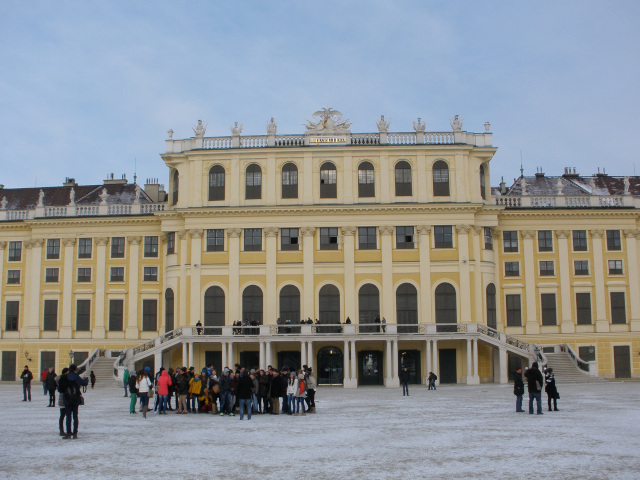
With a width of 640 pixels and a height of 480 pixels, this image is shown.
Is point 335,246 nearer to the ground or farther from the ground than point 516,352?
farther from the ground

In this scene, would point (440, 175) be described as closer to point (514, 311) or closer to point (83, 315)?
point (514, 311)

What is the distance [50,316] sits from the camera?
185 feet

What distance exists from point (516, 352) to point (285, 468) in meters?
36.3

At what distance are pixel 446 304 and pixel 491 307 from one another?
3.74m

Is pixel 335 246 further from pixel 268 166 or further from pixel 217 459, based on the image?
pixel 217 459

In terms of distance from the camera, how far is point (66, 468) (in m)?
15.7

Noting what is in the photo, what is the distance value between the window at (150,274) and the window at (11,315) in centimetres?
1041

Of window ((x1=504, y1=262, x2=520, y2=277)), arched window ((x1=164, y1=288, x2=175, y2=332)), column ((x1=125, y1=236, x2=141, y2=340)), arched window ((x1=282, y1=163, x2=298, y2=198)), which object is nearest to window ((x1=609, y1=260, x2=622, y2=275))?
window ((x1=504, y1=262, x2=520, y2=277))

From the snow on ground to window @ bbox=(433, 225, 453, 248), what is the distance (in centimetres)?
2324

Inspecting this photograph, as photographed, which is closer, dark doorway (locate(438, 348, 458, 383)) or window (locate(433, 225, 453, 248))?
dark doorway (locate(438, 348, 458, 383))

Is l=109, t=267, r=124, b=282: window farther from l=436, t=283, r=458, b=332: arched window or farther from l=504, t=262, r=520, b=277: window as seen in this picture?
l=504, t=262, r=520, b=277: window

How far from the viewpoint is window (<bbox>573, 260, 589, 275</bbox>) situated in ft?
179

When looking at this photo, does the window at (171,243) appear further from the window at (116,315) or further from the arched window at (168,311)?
the window at (116,315)

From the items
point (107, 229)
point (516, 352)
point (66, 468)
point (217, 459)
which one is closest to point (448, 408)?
point (217, 459)
